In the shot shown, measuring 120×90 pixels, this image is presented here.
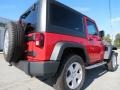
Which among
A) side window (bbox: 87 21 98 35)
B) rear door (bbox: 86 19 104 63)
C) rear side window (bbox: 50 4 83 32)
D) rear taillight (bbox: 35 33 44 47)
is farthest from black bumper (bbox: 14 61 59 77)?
side window (bbox: 87 21 98 35)

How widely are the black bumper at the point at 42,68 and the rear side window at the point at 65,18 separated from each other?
0.95 meters

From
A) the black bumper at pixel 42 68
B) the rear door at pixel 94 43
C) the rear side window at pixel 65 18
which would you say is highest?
the rear side window at pixel 65 18

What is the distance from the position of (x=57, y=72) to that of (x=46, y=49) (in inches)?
26.5

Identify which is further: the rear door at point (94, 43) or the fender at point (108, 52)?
the fender at point (108, 52)

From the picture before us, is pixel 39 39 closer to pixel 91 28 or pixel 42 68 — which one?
pixel 42 68

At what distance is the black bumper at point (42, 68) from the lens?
13.1 feet

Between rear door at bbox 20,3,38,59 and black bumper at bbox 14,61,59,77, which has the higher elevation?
rear door at bbox 20,3,38,59

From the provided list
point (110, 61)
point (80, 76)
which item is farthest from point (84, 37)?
point (110, 61)

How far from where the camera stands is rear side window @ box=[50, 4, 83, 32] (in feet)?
14.8

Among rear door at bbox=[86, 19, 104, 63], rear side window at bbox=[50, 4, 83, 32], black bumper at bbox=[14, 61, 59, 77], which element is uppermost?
rear side window at bbox=[50, 4, 83, 32]

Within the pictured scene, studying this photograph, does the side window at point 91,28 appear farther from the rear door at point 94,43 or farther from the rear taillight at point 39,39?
the rear taillight at point 39,39

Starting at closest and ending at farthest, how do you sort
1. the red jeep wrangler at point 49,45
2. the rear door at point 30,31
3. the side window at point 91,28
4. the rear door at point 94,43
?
1. the red jeep wrangler at point 49,45
2. the rear door at point 30,31
3. the rear door at point 94,43
4. the side window at point 91,28

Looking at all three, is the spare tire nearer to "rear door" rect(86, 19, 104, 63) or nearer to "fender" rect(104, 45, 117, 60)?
"rear door" rect(86, 19, 104, 63)

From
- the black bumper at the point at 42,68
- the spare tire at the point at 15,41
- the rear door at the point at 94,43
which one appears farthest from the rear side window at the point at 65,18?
the black bumper at the point at 42,68
